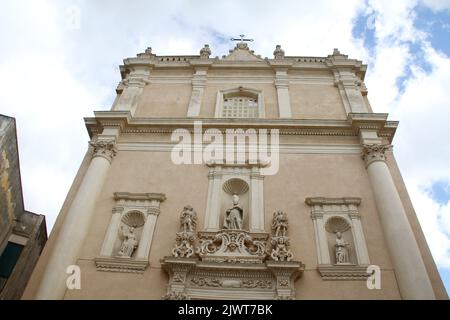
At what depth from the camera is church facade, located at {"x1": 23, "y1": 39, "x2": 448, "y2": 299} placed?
10.9m

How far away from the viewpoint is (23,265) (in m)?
18.1

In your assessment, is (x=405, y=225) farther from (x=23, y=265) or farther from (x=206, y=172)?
(x=23, y=265)

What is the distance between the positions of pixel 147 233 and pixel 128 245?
0.67m

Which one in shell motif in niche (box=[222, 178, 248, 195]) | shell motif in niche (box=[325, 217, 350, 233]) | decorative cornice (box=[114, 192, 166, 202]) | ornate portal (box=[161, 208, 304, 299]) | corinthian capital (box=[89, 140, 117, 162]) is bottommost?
ornate portal (box=[161, 208, 304, 299])

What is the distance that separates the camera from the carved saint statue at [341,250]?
37.6ft

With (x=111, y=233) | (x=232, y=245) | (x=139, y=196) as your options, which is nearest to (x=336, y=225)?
(x=232, y=245)

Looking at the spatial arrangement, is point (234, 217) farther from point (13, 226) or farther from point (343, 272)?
point (13, 226)

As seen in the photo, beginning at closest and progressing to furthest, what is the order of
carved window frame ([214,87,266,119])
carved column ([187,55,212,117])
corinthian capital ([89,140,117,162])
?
corinthian capital ([89,140,117,162]) → carved column ([187,55,212,117]) → carved window frame ([214,87,266,119])

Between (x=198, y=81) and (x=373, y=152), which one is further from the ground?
(x=198, y=81)

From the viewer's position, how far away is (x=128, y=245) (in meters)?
12.0

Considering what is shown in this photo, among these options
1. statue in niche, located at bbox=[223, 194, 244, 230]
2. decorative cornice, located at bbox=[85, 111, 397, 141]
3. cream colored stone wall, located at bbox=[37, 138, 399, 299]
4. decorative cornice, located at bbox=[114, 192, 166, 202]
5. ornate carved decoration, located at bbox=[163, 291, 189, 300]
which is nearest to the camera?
ornate carved decoration, located at bbox=[163, 291, 189, 300]

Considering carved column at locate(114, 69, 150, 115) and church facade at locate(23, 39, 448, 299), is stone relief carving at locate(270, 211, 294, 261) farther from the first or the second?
carved column at locate(114, 69, 150, 115)

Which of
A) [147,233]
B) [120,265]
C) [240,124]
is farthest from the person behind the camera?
[240,124]

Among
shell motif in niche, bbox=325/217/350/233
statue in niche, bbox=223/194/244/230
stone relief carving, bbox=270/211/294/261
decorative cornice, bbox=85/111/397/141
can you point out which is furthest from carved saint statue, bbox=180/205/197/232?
decorative cornice, bbox=85/111/397/141
